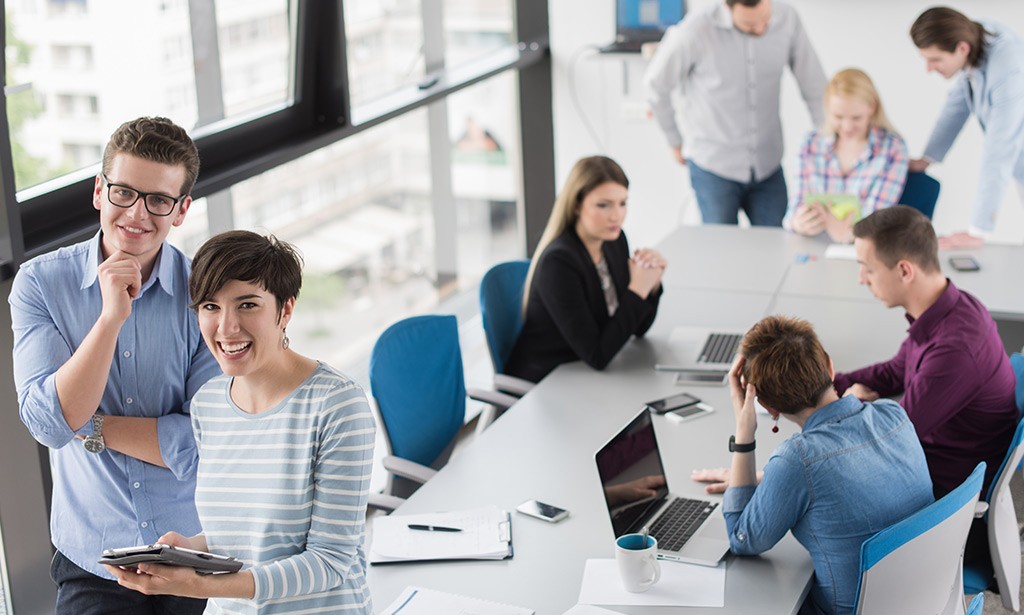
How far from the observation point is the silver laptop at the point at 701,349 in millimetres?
3943

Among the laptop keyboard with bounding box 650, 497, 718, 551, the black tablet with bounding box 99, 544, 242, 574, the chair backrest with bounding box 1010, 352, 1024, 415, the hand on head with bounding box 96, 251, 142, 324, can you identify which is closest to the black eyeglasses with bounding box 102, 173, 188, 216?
the hand on head with bounding box 96, 251, 142, 324

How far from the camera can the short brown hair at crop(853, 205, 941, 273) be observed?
3.39 metres

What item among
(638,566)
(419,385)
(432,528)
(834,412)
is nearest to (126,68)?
(419,385)

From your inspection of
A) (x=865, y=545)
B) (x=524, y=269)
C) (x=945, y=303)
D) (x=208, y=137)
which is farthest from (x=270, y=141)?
(x=865, y=545)

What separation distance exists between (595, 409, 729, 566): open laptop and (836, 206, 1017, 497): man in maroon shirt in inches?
29.5

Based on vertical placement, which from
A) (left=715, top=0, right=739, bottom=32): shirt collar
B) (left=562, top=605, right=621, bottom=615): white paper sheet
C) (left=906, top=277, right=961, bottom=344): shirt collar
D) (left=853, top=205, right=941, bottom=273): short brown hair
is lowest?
(left=562, top=605, right=621, bottom=615): white paper sheet

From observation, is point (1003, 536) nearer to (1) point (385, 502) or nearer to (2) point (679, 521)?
(2) point (679, 521)

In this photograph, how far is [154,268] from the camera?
8.17 feet

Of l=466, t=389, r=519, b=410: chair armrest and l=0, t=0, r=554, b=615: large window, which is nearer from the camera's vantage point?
l=0, t=0, r=554, b=615: large window

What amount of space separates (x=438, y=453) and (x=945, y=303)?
1719 mm

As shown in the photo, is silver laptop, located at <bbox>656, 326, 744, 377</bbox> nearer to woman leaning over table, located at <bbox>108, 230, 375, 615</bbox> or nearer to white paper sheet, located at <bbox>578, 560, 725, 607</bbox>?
white paper sheet, located at <bbox>578, 560, 725, 607</bbox>

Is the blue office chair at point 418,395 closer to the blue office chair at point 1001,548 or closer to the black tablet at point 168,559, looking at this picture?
the black tablet at point 168,559

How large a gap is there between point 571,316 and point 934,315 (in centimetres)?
125

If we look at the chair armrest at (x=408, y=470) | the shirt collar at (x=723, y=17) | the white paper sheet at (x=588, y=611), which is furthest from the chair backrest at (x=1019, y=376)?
the shirt collar at (x=723, y=17)
